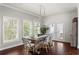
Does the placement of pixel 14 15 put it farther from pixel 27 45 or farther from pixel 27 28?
pixel 27 45

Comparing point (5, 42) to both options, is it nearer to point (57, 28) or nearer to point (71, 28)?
point (57, 28)

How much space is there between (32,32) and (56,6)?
2.74ft

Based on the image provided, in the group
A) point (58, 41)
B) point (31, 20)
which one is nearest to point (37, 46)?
point (58, 41)

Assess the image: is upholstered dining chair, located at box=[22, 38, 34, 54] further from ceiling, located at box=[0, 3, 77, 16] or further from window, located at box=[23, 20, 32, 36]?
ceiling, located at box=[0, 3, 77, 16]

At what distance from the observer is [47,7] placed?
187cm

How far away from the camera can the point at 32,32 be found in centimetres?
189

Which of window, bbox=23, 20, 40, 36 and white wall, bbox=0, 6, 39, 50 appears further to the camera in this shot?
window, bbox=23, 20, 40, 36

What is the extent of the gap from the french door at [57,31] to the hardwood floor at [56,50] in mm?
149

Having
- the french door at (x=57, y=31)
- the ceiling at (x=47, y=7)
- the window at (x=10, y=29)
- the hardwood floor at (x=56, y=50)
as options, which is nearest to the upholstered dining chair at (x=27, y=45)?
the hardwood floor at (x=56, y=50)

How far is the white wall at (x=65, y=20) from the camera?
185cm

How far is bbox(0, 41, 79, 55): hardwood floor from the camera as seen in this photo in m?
1.83

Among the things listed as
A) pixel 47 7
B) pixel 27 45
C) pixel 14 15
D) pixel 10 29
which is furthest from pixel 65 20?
pixel 10 29

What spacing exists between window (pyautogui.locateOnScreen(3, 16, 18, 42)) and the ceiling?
34cm

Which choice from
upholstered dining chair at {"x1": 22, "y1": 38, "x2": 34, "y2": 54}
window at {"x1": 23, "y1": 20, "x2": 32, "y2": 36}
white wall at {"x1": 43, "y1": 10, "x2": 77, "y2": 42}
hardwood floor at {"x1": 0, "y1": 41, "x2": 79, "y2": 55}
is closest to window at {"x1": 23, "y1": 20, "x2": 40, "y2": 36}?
window at {"x1": 23, "y1": 20, "x2": 32, "y2": 36}
